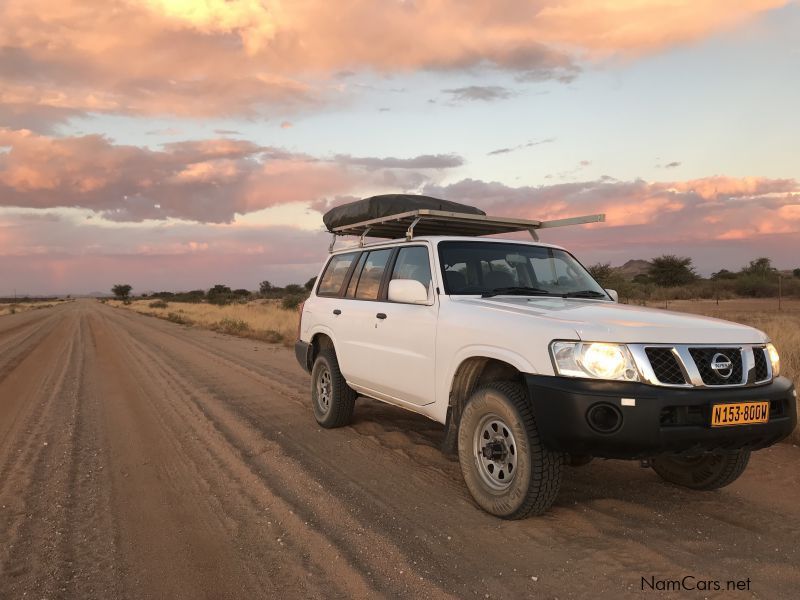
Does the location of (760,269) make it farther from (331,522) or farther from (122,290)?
(122,290)

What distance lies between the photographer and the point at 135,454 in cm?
562

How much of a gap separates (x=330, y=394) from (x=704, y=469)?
371 centimetres

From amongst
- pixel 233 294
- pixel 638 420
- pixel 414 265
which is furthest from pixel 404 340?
pixel 233 294

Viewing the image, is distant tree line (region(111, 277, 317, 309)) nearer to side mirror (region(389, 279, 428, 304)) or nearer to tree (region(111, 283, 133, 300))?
tree (region(111, 283, 133, 300))

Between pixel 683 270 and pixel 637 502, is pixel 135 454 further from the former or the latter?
pixel 683 270

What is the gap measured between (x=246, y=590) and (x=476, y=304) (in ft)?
7.86

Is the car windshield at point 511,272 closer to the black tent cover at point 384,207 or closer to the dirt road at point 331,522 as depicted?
the black tent cover at point 384,207

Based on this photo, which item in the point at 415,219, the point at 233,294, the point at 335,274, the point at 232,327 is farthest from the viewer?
the point at 233,294

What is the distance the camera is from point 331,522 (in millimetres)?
3930

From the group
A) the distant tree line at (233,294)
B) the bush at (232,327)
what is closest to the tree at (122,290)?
the distant tree line at (233,294)

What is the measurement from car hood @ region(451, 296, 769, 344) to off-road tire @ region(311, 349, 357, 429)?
2576mm

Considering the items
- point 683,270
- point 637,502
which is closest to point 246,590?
point 637,502

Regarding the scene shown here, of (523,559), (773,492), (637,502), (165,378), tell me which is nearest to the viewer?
(523,559)

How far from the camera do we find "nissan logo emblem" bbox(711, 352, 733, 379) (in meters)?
3.59
